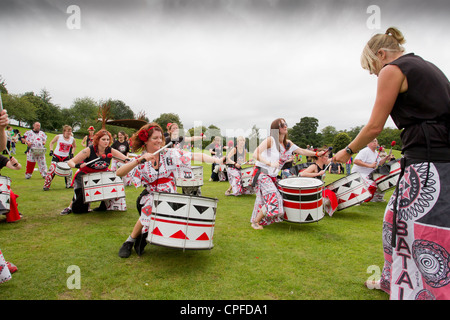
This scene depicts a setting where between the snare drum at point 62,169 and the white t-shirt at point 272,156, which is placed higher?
the white t-shirt at point 272,156

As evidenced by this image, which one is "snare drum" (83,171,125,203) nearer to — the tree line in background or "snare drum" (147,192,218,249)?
"snare drum" (147,192,218,249)

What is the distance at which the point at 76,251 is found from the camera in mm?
4055

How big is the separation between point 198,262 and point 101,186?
3.34m

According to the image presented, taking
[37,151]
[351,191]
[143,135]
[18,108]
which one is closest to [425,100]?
[143,135]

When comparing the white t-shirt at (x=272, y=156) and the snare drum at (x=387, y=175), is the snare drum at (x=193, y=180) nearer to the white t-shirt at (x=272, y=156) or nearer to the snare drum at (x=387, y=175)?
the white t-shirt at (x=272, y=156)

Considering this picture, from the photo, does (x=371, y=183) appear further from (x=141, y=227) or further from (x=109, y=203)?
(x=109, y=203)

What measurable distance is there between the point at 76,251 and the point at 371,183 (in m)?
7.77

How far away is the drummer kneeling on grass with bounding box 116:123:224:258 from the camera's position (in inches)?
152

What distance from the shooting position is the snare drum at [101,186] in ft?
18.9

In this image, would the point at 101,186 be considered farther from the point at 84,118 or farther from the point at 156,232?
the point at 84,118

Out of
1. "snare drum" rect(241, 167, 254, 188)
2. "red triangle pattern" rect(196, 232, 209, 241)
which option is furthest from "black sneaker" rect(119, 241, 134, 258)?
"snare drum" rect(241, 167, 254, 188)

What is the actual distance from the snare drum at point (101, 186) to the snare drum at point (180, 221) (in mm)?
3187

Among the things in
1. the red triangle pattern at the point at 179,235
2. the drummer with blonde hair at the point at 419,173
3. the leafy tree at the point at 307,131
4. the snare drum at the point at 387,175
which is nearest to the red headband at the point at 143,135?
the red triangle pattern at the point at 179,235
